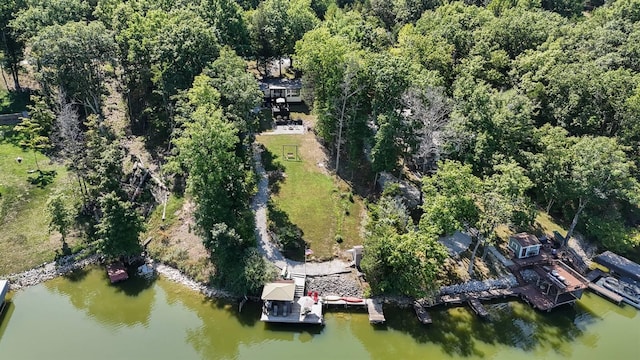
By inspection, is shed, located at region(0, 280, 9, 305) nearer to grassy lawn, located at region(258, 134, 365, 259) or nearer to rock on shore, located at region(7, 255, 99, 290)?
rock on shore, located at region(7, 255, 99, 290)

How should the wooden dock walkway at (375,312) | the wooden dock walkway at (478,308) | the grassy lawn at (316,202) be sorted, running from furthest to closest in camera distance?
the grassy lawn at (316,202), the wooden dock walkway at (478,308), the wooden dock walkway at (375,312)

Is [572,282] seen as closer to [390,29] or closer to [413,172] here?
[413,172]

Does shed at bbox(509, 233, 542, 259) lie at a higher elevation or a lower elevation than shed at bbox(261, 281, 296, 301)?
higher

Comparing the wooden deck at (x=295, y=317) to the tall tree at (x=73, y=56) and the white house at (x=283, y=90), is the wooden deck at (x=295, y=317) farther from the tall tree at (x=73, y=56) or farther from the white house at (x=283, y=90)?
the tall tree at (x=73, y=56)

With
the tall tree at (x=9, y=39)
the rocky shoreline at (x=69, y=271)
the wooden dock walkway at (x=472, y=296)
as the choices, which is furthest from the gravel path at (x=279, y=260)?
the tall tree at (x=9, y=39)

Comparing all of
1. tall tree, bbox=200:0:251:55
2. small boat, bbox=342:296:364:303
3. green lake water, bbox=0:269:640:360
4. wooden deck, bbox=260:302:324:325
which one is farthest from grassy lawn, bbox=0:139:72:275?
tall tree, bbox=200:0:251:55

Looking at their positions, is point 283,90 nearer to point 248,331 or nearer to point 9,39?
point 9,39

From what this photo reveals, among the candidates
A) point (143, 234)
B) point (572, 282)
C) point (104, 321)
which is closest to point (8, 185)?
point (143, 234)
